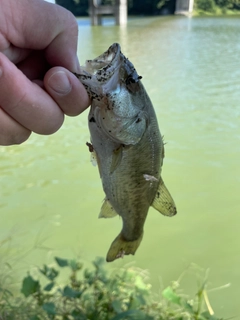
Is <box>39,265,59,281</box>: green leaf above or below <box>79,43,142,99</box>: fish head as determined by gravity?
below

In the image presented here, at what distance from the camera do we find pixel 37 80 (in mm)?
1797

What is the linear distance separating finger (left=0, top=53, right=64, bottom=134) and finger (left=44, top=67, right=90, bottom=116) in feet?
0.12

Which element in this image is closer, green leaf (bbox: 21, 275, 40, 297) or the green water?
green leaf (bbox: 21, 275, 40, 297)

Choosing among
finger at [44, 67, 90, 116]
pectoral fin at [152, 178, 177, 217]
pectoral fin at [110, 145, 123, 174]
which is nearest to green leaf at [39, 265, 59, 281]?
pectoral fin at [152, 178, 177, 217]

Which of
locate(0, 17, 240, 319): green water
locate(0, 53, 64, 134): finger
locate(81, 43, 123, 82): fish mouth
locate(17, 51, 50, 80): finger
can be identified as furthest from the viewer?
locate(0, 17, 240, 319): green water

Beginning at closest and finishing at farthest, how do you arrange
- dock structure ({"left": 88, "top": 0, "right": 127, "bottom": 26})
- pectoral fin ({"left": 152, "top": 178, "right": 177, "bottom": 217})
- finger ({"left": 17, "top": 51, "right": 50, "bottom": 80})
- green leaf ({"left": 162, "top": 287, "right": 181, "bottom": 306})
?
1. finger ({"left": 17, "top": 51, "right": 50, "bottom": 80})
2. pectoral fin ({"left": 152, "top": 178, "right": 177, "bottom": 217})
3. green leaf ({"left": 162, "top": 287, "right": 181, "bottom": 306})
4. dock structure ({"left": 88, "top": 0, "right": 127, "bottom": 26})

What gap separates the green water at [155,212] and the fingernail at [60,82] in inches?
87.6

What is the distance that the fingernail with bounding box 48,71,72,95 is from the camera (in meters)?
1.56

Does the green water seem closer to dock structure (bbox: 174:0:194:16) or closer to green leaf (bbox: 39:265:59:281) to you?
green leaf (bbox: 39:265:59:281)

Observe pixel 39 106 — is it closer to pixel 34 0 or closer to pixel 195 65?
pixel 34 0

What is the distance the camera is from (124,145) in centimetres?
188

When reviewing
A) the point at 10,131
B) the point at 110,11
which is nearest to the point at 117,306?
the point at 10,131

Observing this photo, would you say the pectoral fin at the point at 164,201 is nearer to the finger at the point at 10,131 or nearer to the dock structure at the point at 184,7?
the finger at the point at 10,131

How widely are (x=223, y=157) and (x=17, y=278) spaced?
12.9ft
